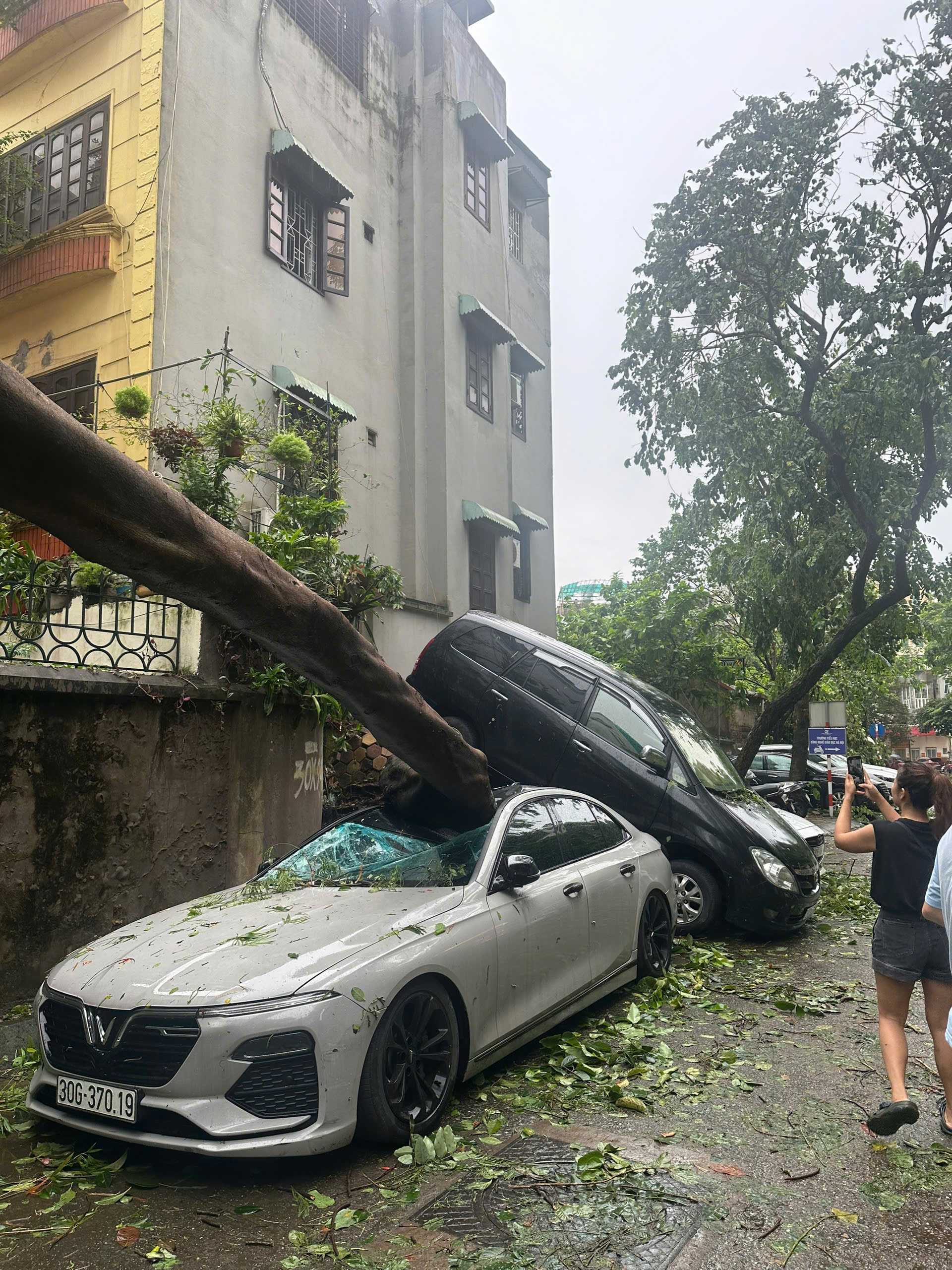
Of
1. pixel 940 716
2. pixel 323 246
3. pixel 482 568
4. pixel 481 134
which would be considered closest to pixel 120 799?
pixel 323 246

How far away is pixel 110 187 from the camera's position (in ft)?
41.0

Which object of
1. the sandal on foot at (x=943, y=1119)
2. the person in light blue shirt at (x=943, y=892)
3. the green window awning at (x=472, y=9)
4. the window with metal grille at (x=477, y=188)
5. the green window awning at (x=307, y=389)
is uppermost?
the green window awning at (x=472, y=9)

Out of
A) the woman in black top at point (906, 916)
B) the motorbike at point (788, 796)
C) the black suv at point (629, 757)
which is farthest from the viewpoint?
the motorbike at point (788, 796)

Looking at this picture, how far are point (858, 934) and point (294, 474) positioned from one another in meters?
8.18

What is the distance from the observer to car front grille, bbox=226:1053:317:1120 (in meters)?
3.73

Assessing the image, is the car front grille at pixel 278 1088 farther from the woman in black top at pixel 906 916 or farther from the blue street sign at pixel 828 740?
the blue street sign at pixel 828 740

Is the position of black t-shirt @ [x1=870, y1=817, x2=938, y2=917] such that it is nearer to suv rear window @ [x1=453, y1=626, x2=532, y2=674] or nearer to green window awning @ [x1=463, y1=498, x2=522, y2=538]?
suv rear window @ [x1=453, y1=626, x2=532, y2=674]

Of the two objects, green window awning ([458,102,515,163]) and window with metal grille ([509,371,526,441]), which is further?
window with metal grille ([509,371,526,441])

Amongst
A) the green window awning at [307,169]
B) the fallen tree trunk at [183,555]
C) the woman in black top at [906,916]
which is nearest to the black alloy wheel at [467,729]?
the fallen tree trunk at [183,555]

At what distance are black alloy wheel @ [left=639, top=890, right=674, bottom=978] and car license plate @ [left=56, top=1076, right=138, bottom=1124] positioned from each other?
12.0 ft

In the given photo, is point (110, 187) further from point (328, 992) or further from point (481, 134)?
point (328, 992)

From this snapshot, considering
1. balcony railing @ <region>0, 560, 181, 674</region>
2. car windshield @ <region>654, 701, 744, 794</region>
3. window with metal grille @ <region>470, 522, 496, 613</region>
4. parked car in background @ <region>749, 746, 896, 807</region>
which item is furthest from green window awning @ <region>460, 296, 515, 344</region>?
balcony railing @ <region>0, 560, 181, 674</region>

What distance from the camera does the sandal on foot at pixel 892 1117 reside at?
3967mm

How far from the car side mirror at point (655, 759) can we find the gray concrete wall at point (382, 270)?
19.4ft
